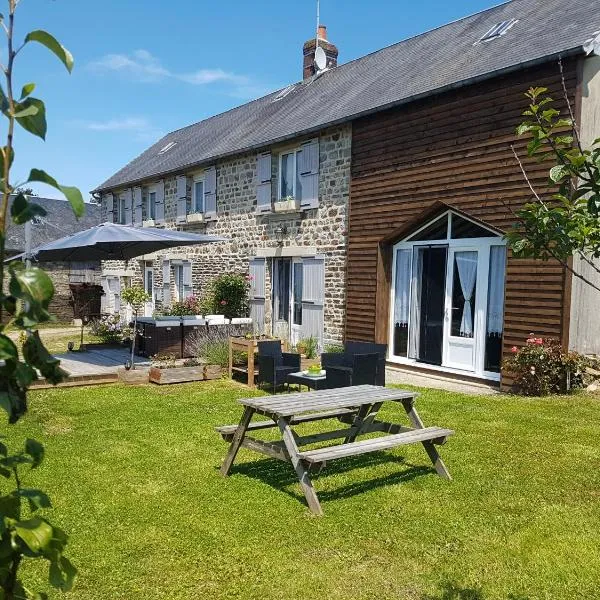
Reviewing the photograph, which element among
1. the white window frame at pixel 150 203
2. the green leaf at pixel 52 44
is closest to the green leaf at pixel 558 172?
the green leaf at pixel 52 44

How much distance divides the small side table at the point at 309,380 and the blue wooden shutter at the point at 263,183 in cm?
637

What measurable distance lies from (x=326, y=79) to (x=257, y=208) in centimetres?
442

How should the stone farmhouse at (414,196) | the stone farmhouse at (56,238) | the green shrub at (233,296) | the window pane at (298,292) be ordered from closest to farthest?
the stone farmhouse at (414,196) → the window pane at (298,292) → the green shrub at (233,296) → the stone farmhouse at (56,238)

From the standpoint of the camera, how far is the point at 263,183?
564 inches

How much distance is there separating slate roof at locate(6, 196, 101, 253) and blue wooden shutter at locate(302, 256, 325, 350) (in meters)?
16.6

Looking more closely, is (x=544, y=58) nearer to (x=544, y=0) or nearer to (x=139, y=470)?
(x=544, y=0)

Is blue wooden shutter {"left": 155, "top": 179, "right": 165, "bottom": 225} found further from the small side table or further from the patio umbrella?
the small side table

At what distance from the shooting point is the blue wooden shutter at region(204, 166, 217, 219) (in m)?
16.2

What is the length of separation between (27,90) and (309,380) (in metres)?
7.25

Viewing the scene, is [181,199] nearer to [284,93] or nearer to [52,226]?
[284,93]

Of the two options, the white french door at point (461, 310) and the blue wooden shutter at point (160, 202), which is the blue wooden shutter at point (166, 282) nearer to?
the blue wooden shutter at point (160, 202)

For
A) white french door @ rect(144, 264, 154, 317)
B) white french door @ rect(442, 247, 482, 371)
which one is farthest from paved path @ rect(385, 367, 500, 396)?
white french door @ rect(144, 264, 154, 317)

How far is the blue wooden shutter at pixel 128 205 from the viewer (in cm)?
2116

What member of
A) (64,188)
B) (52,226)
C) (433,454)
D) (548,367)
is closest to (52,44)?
(64,188)
